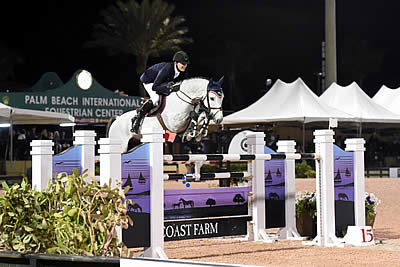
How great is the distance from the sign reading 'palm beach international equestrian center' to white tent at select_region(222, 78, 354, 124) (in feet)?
14.9

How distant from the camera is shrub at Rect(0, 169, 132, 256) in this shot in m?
4.92

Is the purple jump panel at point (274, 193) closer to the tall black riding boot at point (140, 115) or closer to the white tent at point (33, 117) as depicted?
the tall black riding boot at point (140, 115)

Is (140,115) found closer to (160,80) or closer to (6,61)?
(160,80)

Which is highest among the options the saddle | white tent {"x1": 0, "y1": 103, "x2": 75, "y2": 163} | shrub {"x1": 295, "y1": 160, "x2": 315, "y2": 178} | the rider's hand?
white tent {"x1": 0, "y1": 103, "x2": 75, "y2": 163}

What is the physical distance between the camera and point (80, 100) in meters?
Answer: 27.4

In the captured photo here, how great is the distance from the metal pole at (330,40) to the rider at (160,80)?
24777 millimetres

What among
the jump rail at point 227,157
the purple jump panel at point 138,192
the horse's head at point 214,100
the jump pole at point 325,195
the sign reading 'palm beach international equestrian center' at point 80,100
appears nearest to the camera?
the purple jump panel at point 138,192

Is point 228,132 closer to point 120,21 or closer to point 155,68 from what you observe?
point 155,68

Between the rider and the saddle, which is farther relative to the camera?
the saddle

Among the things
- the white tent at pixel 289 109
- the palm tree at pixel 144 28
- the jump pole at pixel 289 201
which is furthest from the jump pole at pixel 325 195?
the palm tree at pixel 144 28

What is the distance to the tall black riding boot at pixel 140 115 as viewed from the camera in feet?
40.9

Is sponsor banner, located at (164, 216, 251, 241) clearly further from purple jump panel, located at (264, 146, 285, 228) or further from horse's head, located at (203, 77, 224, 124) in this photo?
horse's head, located at (203, 77, 224, 124)

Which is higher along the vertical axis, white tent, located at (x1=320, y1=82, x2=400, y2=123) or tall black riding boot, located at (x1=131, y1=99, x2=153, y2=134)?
white tent, located at (x1=320, y1=82, x2=400, y2=123)

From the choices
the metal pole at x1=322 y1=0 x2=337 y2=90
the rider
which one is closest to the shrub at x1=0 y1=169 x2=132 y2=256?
the rider
